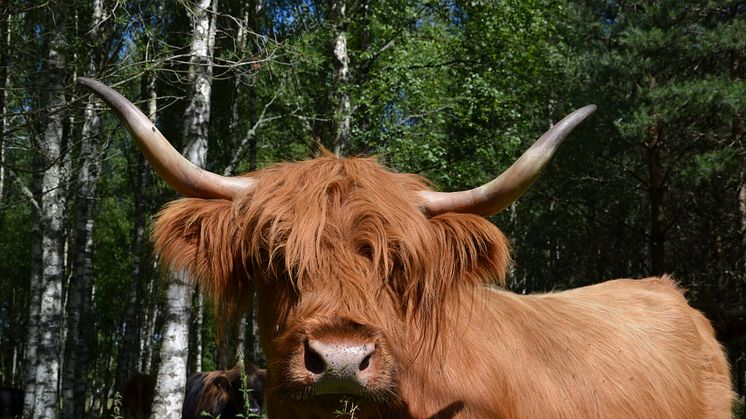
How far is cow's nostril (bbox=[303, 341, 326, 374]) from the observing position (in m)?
2.82

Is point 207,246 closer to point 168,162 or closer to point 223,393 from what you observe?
point 168,162

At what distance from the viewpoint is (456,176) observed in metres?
20.1

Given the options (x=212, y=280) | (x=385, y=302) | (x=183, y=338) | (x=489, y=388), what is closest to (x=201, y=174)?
(x=212, y=280)

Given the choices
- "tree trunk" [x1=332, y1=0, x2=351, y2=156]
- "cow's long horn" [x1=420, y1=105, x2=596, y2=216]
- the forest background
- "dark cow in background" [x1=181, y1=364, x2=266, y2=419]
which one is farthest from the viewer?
"tree trunk" [x1=332, y1=0, x2=351, y2=156]

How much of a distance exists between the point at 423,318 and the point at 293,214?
0.74 metres

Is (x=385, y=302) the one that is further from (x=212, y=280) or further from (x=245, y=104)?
(x=245, y=104)

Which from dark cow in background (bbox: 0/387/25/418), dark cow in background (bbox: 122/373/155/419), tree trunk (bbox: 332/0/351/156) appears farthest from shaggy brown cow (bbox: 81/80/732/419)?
dark cow in background (bbox: 0/387/25/418)

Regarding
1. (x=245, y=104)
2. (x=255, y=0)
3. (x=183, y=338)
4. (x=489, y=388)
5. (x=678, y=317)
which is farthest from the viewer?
(x=245, y=104)

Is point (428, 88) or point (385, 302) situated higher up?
point (428, 88)

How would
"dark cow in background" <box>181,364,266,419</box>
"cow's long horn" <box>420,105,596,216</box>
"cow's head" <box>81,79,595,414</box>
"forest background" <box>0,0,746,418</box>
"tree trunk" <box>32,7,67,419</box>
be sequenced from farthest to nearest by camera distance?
"dark cow in background" <box>181,364,266,419</box>, "forest background" <box>0,0,746,418</box>, "tree trunk" <box>32,7,67,419</box>, "cow's long horn" <box>420,105,596,216</box>, "cow's head" <box>81,79,595,414</box>

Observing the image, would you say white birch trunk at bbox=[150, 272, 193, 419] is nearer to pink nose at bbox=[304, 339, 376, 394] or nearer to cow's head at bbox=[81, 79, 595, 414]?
cow's head at bbox=[81, 79, 595, 414]

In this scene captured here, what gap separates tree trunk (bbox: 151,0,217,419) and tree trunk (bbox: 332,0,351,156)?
6251 millimetres

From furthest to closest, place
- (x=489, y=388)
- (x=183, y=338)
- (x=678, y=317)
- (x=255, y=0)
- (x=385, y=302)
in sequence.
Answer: (x=255, y=0), (x=183, y=338), (x=678, y=317), (x=489, y=388), (x=385, y=302)

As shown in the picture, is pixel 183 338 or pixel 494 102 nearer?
pixel 183 338
